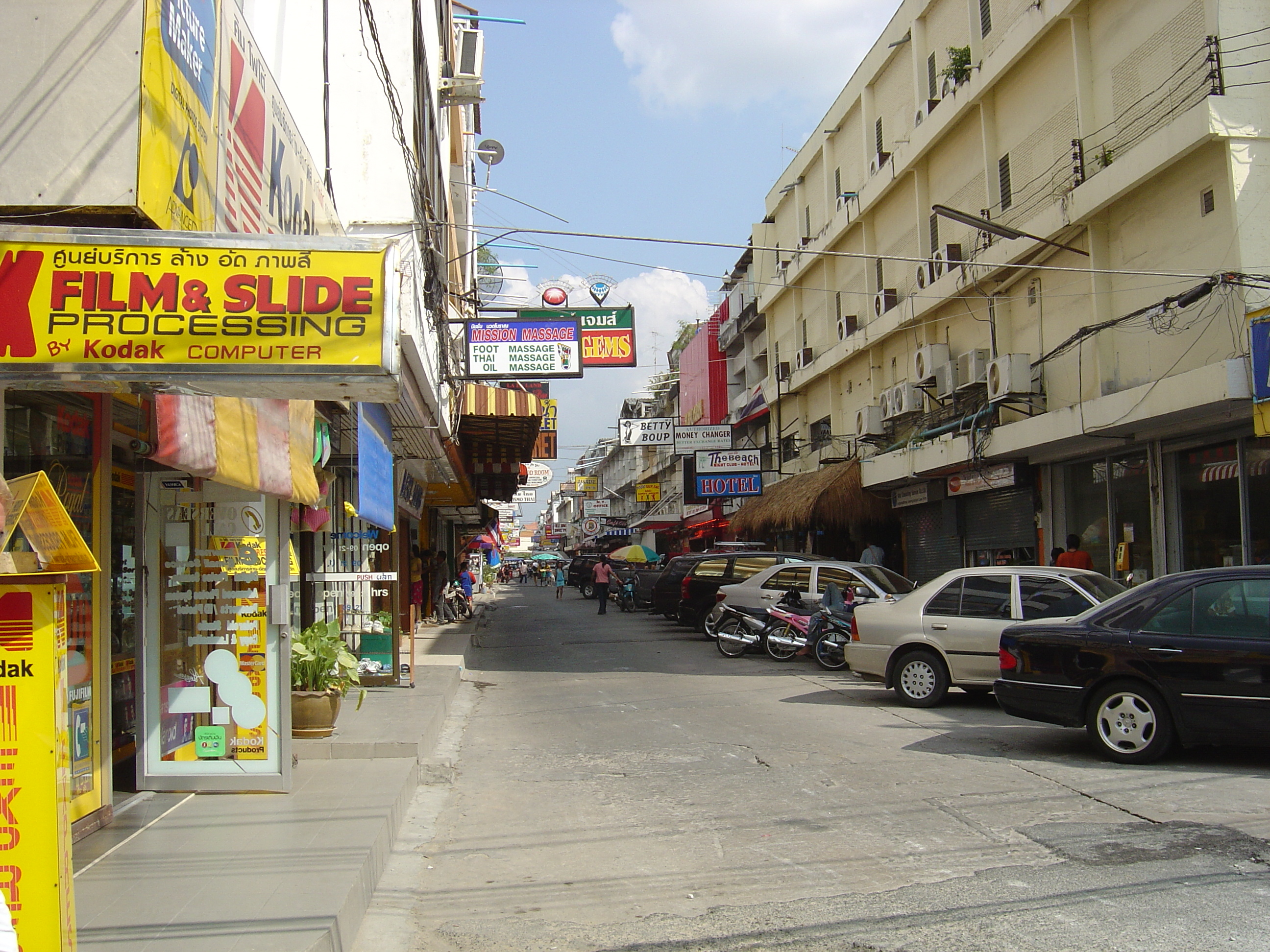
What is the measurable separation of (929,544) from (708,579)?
609cm

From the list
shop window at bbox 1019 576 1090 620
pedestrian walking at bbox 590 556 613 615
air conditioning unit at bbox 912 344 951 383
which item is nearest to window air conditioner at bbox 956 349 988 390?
air conditioning unit at bbox 912 344 951 383

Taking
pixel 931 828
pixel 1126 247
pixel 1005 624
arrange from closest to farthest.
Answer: pixel 931 828, pixel 1005 624, pixel 1126 247

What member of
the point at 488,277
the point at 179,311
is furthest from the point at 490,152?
the point at 179,311

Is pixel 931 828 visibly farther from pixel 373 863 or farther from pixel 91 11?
pixel 91 11

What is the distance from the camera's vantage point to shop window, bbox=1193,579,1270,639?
784cm

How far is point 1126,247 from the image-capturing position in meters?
16.8

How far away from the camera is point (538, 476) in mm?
41000

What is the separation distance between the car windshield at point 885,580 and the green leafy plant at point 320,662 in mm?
9931

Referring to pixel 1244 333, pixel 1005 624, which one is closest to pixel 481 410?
pixel 1005 624

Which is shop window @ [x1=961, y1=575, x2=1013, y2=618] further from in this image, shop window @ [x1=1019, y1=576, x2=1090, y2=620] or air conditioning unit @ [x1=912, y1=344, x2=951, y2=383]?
air conditioning unit @ [x1=912, y1=344, x2=951, y2=383]

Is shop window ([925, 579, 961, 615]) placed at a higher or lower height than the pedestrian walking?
higher

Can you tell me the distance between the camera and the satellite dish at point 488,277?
29.8 meters

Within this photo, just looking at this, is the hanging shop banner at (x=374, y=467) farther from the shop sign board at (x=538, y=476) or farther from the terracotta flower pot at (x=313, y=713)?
the shop sign board at (x=538, y=476)

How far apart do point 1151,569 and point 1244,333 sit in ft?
16.6
